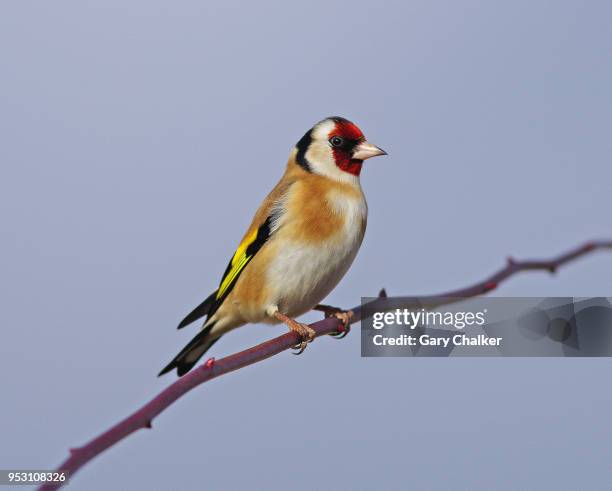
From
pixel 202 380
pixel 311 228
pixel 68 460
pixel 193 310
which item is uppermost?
pixel 311 228

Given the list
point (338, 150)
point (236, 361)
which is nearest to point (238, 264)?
point (338, 150)

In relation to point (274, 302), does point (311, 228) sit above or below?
above

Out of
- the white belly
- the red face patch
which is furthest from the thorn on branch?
the red face patch

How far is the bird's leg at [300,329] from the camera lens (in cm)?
367

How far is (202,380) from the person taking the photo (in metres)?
1.87

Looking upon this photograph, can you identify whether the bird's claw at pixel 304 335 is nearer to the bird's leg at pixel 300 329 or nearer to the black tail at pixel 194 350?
the bird's leg at pixel 300 329

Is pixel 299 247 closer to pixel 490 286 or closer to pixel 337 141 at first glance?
pixel 337 141

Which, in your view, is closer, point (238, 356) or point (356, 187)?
point (238, 356)

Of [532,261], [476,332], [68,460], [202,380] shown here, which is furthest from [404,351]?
[68,460]

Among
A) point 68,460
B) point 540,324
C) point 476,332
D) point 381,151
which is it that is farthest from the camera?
point 381,151

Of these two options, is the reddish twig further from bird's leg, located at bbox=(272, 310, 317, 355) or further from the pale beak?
the pale beak

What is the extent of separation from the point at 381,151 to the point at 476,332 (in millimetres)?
1543

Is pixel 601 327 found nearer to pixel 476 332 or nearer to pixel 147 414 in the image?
pixel 476 332

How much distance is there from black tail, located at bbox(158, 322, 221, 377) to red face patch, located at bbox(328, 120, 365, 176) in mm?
1141
